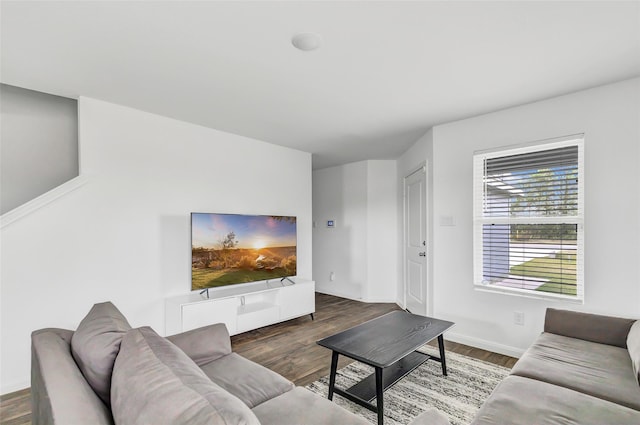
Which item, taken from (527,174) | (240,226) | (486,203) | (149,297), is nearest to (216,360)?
(149,297)

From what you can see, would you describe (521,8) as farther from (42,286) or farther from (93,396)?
(42,286)

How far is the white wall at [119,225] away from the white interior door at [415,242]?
2264 millimetres

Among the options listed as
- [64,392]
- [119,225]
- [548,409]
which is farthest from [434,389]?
[119,225]

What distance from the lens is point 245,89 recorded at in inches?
105

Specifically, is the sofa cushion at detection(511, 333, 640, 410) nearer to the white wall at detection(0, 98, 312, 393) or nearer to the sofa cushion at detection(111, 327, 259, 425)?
the sofa cushion at detection(111, 327, 259, 425)

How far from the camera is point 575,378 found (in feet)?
5.65

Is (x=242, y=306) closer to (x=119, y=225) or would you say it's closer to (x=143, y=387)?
(x=119, y=225)

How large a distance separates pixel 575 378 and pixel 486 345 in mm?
1507

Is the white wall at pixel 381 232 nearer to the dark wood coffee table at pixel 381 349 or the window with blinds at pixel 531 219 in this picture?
the window with blinds at pixel 531 219

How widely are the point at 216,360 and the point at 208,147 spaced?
8.34ft

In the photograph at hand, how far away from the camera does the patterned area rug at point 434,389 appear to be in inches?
82.2

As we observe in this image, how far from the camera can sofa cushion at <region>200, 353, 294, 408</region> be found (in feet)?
4.96

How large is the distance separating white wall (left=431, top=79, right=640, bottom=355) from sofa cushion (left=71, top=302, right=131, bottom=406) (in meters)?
3.12

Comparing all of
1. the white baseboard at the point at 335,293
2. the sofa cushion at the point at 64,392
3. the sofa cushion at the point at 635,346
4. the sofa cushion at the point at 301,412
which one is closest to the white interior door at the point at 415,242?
the white baseboard at the point at 335,293
